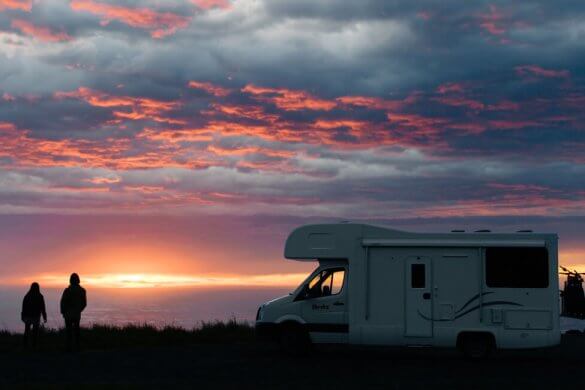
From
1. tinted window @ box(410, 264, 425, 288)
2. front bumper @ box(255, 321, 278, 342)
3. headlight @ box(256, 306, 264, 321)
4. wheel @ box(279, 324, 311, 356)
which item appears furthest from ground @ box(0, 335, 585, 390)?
tinted window @ box(410, 264, 425, 288)

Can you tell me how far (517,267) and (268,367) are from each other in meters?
6.43

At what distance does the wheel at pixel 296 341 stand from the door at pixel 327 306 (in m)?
0.19

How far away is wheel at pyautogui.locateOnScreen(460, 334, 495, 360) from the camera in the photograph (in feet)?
71.2

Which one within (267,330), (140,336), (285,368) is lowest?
(285,368)

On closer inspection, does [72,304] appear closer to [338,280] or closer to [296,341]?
[296,341]

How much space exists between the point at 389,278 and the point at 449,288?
1.43 m

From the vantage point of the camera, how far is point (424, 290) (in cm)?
2180

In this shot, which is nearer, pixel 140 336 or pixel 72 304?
pixel 72 304

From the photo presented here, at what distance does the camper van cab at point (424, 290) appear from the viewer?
70.1 ft

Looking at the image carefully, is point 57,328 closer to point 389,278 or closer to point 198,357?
point 198,357

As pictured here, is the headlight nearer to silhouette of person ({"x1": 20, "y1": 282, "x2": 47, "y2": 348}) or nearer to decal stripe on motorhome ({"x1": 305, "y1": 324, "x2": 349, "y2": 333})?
decal stripe on motorhome ({"x1": 305, "y1": 324, "x2": 349, "y2": 333})

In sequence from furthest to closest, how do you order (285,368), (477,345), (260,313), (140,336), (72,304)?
1. (140,336)
2. (72,304)
3. (260,313)
4. (477,345)
5. (285,368)

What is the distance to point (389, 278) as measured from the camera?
21.9 metres

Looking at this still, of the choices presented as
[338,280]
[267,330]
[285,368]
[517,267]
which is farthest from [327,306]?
[517,267]
